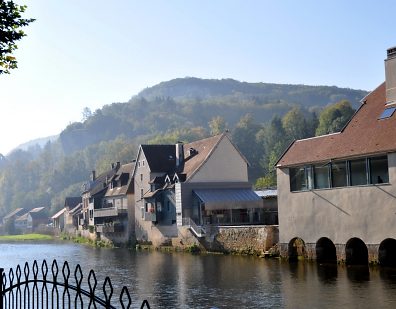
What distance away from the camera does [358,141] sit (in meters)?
39.1

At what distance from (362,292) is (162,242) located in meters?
42.2

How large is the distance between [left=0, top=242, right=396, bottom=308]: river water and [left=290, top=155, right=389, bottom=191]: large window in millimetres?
5710

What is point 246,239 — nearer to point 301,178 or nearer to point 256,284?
point 301,178

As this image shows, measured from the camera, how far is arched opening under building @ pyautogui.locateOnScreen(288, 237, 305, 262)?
43.5m

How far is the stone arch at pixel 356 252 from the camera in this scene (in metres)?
38.7

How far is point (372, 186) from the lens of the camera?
36938 mm

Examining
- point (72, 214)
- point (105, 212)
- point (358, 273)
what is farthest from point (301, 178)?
point (72, 214)

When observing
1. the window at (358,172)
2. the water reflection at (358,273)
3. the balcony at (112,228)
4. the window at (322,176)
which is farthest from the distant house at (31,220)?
the water reflection at (358,273)

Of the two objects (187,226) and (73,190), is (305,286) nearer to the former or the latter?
(187,226)

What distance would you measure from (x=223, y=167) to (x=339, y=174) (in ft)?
98.8

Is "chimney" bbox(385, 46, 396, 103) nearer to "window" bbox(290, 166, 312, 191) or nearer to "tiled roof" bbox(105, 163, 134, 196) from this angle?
"window" bbox(290, 166, 312, 191)

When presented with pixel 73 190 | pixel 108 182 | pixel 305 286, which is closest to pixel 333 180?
pixel 305 286

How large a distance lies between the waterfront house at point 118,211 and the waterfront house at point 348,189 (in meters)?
39.6

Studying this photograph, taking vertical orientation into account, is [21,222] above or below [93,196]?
below
